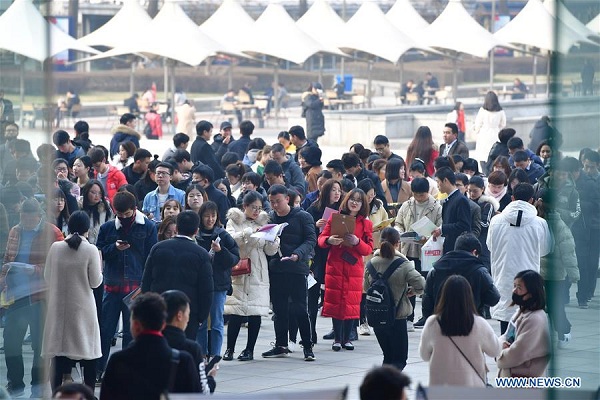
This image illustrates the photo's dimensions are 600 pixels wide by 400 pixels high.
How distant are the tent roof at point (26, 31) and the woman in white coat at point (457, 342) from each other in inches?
109

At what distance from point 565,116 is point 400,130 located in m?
27.7

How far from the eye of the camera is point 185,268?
9.88 m

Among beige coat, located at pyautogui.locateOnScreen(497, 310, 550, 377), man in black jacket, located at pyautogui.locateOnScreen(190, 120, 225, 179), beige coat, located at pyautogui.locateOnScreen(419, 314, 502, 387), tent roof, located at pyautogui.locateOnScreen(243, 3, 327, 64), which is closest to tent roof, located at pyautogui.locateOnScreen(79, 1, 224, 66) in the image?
tent roof, located at pyautogui.locateOnScreen(243, 3, 327, 64)

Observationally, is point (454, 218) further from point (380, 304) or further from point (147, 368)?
point (147, 368)

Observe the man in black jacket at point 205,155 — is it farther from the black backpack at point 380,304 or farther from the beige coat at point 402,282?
the black backpack at point 380,304

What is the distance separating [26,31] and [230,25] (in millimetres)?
32622

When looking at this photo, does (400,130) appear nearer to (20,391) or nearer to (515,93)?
(515,93)

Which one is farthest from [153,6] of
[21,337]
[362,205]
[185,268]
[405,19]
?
[21,337]

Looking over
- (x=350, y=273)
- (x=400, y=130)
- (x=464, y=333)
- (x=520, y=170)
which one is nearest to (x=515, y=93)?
(x=400, y=130)

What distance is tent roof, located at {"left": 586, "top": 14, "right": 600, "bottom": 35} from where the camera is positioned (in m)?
6.19

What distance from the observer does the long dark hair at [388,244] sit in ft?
34.9

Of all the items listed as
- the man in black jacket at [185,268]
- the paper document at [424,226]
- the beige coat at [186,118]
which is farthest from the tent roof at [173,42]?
the man in black jacket at [185,268]

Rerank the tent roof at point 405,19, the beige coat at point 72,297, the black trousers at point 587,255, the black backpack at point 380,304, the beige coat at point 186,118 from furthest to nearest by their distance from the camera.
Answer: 1. the tent roof at point 405,19
2. the beige coat at point 186,118
3. the black backpack at point 380,304
4. the beige coat at point 72,297
5. the black trousers at point 587,255

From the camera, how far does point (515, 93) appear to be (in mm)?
50906
